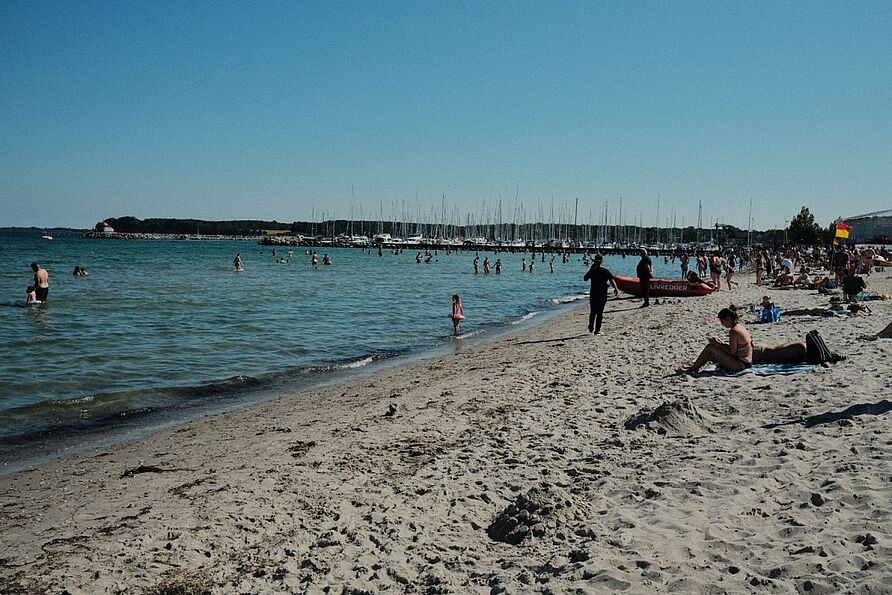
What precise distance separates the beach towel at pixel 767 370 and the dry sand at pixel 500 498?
0.31 metres

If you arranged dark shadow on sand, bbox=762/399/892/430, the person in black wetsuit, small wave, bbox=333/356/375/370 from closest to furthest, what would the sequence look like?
dark shadow on sand, bbox=762/399/892/430, small wave, bbox=333/356/375/370, the person in black wetsuit

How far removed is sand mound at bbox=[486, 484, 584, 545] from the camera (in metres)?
4.41

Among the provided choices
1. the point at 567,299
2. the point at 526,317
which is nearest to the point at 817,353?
the point at 526,317

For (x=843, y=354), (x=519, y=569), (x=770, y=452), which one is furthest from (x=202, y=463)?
(x=843, y=354)

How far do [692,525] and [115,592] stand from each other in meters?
3.55

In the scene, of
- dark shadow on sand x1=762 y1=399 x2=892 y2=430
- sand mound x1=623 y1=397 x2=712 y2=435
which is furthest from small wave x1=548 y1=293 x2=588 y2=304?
dark shadow on sand x1=762 y1=399 x2=892 y2=430

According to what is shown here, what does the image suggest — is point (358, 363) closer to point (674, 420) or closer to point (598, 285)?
point (598, 285)

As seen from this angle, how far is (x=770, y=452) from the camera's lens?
17.9 feet

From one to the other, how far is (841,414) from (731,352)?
2815mm

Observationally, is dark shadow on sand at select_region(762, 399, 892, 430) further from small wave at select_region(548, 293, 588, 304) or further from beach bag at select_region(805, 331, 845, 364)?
small wave at select_region(548, 293, 588, 304)

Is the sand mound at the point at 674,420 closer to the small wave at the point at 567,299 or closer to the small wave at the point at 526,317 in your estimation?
the small wave at the point at 526,317

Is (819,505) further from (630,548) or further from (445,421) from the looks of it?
(445,421)

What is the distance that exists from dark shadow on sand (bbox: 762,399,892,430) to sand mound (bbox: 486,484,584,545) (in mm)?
2581

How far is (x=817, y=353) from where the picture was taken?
8.80 metres
